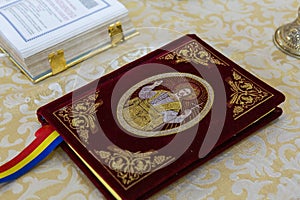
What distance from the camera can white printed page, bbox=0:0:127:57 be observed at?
36.6 inches

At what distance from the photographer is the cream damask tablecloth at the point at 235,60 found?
753 mm

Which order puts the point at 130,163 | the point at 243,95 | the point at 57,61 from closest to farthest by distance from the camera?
1. the point at 130,163
2. the point at 243,95
3. the point at 57,61

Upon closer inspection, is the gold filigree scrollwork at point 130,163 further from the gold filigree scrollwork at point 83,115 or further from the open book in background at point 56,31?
the open book in background at point 56,31

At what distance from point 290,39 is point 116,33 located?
0.37 meters

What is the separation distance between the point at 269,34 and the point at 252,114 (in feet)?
1.03

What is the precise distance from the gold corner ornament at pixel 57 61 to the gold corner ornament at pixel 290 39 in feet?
1.50

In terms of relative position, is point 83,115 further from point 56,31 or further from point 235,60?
point 235,60

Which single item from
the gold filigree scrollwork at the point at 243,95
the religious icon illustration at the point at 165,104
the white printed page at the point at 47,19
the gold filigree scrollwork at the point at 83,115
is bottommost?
the gold filigree scrollwork at the point at 83,115

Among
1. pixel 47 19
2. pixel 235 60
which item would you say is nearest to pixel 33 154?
pixel 47 19

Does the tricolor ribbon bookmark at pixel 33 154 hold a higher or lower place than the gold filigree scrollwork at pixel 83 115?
lower

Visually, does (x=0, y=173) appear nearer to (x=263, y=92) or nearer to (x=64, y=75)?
(x=64, y=75)

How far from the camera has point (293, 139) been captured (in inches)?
32.5

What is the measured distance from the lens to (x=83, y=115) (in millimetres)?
805

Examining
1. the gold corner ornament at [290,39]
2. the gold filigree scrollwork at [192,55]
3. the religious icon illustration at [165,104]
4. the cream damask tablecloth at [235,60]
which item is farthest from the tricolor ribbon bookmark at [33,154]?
the gold corner ornament at [290,39]
